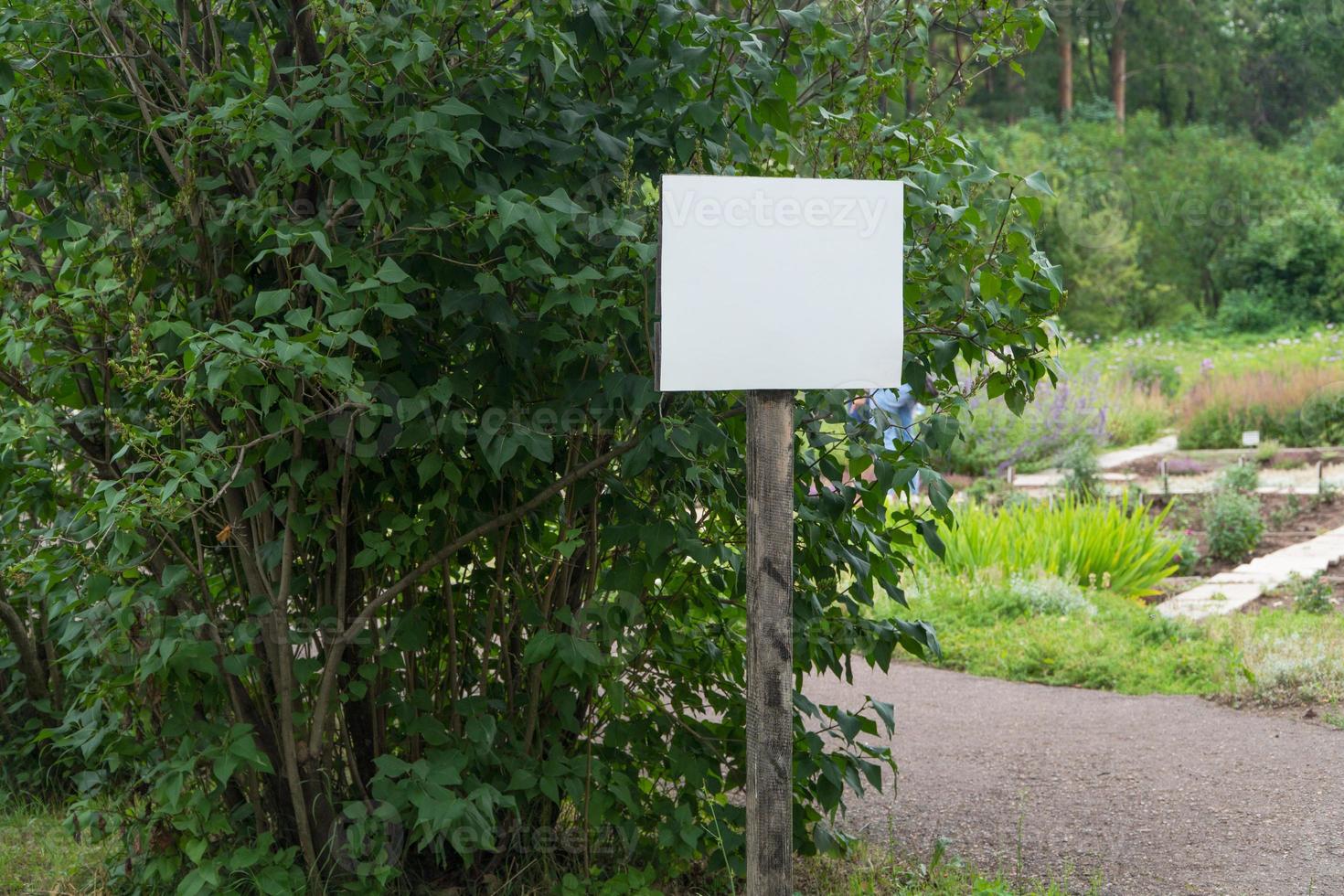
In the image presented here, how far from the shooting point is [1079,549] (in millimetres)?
6797

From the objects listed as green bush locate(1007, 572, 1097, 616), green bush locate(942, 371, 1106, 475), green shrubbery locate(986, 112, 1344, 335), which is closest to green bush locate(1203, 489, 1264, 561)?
green bush locate(1007, 572, 1097, 616)

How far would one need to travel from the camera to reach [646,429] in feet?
7.92

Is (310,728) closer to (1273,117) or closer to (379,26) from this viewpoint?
(379,26)

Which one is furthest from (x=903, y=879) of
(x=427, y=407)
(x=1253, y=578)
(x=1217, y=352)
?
(x=1217, y=352)

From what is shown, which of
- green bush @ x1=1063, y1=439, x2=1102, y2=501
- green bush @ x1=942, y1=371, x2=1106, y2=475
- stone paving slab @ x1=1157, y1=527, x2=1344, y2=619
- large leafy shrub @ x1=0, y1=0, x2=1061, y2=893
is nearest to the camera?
large leafy shrub @ x1=0, y1=0, x2=1061, y2=893

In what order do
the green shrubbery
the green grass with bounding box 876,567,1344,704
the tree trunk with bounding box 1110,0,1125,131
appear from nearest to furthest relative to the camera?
the green grass with bounding box 876,567,1344,704
the green shrubbery
the tree trunk with bounding box 1110,0,1125,131

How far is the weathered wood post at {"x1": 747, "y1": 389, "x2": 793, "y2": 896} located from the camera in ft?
7.28

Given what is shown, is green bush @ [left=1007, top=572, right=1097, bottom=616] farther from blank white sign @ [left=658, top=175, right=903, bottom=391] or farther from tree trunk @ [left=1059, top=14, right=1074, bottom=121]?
tree trunk @ [left=1059, top=14, right=1074, bottom=121]

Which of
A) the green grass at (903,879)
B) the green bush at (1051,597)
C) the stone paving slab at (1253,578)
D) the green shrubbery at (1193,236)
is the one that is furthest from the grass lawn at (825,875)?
the green shrubbery at (1193,236)

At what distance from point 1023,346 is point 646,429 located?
2.55 feet

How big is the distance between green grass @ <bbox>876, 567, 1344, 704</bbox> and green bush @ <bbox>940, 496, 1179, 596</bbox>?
234 mm

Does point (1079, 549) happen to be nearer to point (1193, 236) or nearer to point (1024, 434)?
point (1024, 434)

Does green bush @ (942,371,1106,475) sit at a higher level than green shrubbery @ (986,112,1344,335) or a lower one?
lower

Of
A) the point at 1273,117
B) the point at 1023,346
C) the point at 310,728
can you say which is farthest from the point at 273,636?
the point at 1273,117
